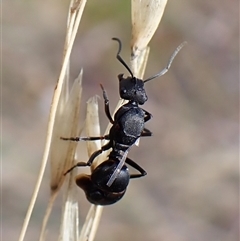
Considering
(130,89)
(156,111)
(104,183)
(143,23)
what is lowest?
(104,183)

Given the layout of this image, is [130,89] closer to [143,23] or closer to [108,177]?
[108,177]

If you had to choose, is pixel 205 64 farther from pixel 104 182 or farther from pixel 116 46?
pixel 104 182

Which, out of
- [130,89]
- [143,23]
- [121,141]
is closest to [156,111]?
[121,141]

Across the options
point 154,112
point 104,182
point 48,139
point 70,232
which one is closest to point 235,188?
point 154,112

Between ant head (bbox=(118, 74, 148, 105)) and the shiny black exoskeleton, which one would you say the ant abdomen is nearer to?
the shiny black exoskeleton

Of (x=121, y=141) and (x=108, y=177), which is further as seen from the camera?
(x=121, y=141)

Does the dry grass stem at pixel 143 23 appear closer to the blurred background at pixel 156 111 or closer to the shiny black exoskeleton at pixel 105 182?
the shiny black exoskeleton at pixel 105 182
